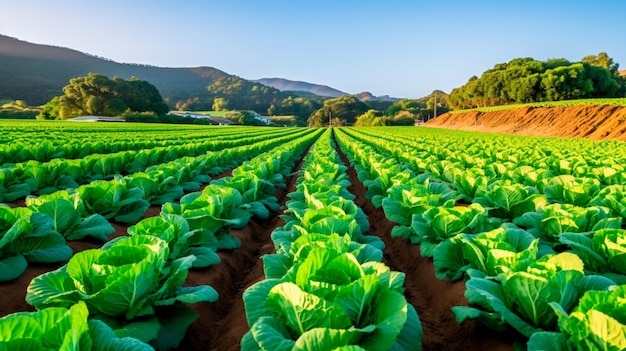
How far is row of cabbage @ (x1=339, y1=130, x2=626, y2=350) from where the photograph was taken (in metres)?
1.76

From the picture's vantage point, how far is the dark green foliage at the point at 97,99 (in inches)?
2736

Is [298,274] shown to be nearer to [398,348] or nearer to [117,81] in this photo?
[398,348]

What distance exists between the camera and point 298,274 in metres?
1.99

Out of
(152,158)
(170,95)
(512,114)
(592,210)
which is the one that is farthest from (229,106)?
(592,210)

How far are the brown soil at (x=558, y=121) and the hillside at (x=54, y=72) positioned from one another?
109979mm

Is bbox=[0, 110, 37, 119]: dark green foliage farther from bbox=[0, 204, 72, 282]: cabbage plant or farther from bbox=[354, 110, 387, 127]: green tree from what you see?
bbox=[0, 204, 72, 282]: cabbage plant

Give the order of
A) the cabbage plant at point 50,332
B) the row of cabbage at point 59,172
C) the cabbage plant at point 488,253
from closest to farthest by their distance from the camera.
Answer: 1. the cabbage plant at point 50,332
2. the cabbage plant at point 488,253
3. the row of cabbage at point 59,172

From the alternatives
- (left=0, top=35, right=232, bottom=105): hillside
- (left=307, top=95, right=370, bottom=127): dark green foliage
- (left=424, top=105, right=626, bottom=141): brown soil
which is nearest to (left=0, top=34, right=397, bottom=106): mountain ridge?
(left=0, top=35, right=232, bottom=105): hillside

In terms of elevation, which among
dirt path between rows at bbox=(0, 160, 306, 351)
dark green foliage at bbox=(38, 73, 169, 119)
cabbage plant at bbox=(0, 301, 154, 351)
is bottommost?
dirt path between rows at bbox=(0, 160, 306, 351)

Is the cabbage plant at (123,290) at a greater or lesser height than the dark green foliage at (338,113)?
lesser

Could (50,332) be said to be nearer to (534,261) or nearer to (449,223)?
(534,261)

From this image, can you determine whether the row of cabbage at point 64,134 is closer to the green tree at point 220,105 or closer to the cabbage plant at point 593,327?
the cabbage plant at point 593,327

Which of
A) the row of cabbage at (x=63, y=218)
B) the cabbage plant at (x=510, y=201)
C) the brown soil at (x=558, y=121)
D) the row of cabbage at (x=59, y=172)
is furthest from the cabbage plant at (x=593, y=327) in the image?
the brown soil at (x=558, y=121)

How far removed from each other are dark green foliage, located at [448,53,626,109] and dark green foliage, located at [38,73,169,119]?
183 feet
